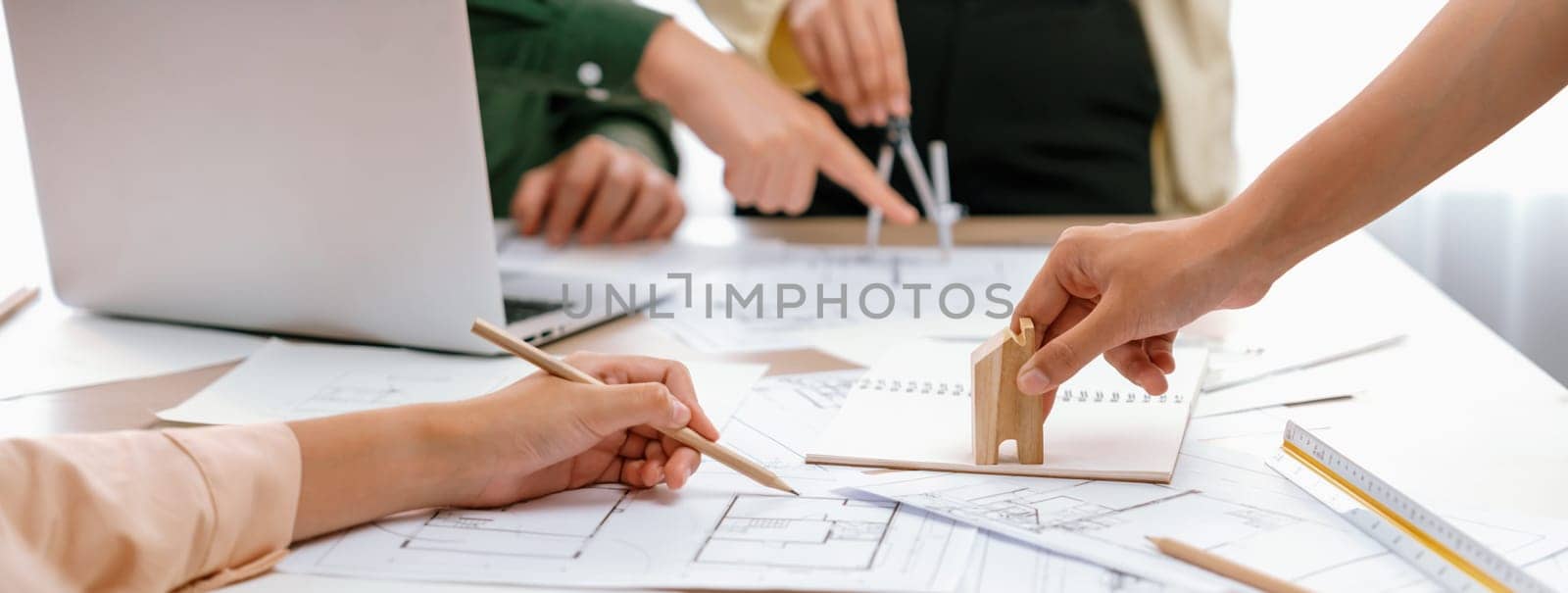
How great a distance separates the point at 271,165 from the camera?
1.02m

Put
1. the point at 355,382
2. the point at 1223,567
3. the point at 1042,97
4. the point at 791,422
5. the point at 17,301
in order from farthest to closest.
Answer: the point at 1042,97, the point at 17,301, the point at 355,382, the point at 791,422, the point at 1223,567

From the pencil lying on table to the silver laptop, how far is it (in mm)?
274

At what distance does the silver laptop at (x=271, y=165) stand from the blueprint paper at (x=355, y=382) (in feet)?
0.10

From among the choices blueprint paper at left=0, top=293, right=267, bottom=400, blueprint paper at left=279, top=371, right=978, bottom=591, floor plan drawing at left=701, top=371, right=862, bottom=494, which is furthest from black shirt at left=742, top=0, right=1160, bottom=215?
blueprint paper at left=279, top=371, right=978, bottom=591

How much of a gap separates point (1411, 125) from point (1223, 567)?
27 cm

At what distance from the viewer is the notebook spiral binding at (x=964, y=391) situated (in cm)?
86

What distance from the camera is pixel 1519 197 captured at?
1876 mm

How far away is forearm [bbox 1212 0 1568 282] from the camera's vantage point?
626 millimetres

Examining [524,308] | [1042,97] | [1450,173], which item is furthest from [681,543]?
[1450,173]

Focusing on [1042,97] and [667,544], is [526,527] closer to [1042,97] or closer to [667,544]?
[667,544]

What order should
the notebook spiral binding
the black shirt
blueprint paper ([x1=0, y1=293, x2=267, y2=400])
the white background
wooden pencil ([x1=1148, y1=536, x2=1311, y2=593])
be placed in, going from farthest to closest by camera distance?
the white background < the black shirt < blueprint paper ([x1=0, y1=293, x2=267, y2=400]) < the notebook spiral binding < wooden pencil ([x1=1148, y1=536, x2=1311, y2=593])

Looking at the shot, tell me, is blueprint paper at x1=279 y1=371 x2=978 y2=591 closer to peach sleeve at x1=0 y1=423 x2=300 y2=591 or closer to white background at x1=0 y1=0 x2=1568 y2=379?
peach sleeve at x1=0 y1=423 x2=300 y2=591

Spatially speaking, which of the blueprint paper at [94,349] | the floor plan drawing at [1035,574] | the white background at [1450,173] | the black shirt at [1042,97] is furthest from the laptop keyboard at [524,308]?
the white background at [1450,173]

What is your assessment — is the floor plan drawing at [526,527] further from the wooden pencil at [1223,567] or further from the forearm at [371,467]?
the wooden pencil at [1223,567]
